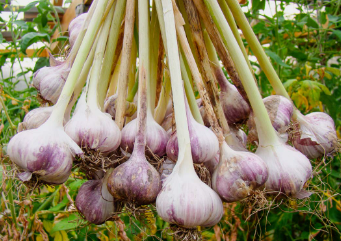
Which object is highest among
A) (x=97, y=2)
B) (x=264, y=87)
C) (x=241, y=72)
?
(x=97, y=2)

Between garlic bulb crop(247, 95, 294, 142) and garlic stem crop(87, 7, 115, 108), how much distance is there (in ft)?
0.77

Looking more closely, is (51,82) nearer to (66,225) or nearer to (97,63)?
(97,63)

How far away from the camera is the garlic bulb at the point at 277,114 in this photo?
1.53 ft

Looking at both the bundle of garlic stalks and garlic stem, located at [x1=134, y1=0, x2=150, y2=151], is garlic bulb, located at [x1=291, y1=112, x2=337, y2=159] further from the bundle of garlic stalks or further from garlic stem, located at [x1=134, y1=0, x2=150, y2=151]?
garlic stem, located at [x1=134, y1=0, x2=150, y2=151]

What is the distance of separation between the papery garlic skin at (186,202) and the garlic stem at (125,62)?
13 centimetres

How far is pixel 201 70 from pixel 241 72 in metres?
0.07

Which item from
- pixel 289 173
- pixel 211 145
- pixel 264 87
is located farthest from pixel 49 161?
pixel 264 87

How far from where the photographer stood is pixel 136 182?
14.8 inches

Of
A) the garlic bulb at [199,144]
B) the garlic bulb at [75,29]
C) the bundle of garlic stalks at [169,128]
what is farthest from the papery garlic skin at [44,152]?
the garlic bulb at [75,29]

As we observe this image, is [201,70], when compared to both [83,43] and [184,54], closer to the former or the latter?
[184,54]

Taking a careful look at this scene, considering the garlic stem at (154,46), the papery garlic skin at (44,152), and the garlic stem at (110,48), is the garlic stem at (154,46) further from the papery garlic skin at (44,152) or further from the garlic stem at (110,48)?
the papery garlic skin at (44,152)

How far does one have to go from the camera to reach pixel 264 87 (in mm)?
1193

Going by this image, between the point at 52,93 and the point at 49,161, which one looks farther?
the point at 52,93

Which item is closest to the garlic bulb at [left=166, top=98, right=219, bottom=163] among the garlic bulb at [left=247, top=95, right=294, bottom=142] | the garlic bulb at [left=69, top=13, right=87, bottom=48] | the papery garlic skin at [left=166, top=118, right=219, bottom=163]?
the papery garlic skin at [left=166, top=118, right=219, bottom=163]
